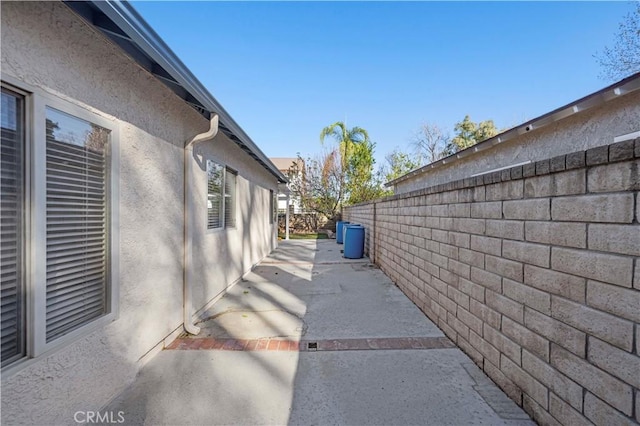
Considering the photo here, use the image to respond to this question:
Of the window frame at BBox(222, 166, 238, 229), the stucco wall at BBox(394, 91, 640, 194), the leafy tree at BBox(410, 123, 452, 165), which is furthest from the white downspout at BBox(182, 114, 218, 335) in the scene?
the leafy tree at BBox(410, 123, 452, 165)

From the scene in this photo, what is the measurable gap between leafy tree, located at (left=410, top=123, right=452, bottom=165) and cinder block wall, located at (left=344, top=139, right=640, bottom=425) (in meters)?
23.1

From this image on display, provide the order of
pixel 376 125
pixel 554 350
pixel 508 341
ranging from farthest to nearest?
pixel 376 125 < pixel 508 341 < pixel 554 350

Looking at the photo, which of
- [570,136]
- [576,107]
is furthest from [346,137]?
[576,107]

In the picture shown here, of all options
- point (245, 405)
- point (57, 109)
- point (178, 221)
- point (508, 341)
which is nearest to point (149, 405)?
point (245, 405)

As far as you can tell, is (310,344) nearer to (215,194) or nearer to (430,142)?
(215,194)

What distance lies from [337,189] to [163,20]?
15.4 m

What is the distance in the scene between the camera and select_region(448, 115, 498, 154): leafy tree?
2339cm

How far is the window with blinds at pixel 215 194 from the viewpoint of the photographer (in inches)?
202

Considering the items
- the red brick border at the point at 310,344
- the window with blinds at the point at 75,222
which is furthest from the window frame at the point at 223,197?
the window with blinds at the point at 75,222

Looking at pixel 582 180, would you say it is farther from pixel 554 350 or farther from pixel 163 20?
pixel 163 20

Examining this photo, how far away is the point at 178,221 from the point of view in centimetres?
389

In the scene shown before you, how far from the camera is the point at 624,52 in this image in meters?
9.95

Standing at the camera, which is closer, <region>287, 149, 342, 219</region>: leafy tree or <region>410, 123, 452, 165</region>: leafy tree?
<region>287, 149, 342, 219</region>: leafy tree

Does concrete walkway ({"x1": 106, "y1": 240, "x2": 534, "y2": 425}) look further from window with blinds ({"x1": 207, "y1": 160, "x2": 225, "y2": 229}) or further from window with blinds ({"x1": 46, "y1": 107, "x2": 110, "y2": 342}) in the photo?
window with blinds ({"x1": 207, "y1": 160, "x2": 225, "y2": 229})
